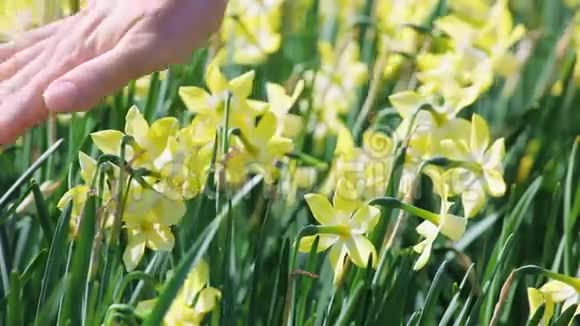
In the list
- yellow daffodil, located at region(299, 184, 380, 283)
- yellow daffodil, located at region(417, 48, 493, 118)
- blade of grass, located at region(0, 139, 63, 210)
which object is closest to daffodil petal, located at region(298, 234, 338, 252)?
yellow daffodil, located at region(299, 184, 380, 283)

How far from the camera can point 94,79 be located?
1384 millimetres

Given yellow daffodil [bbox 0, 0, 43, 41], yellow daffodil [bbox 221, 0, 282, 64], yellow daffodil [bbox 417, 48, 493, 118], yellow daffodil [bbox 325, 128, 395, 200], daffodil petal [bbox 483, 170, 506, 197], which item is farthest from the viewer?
yellow daffodil [bbox 221, 0, 282, 64]

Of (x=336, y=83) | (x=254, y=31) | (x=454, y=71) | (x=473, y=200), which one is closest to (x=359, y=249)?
(x=473, y=200)

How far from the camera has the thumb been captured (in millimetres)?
1358

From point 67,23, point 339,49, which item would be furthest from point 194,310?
point 339,49

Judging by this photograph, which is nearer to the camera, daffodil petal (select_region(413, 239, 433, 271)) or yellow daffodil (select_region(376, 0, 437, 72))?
daffodil petal (select_region(413, 239, 433, 271))

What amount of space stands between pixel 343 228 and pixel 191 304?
21 cm

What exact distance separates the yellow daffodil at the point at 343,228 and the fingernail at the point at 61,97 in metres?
0.30

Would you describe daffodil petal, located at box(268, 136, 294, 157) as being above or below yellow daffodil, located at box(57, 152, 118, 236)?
above

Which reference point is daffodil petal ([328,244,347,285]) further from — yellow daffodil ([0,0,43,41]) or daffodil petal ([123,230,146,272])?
yellow daffodil ([0,0,43,41])

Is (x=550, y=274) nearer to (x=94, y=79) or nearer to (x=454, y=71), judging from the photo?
(x=94, y=79)

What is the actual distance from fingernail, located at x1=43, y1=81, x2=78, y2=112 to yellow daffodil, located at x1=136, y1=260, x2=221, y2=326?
230 millimetres

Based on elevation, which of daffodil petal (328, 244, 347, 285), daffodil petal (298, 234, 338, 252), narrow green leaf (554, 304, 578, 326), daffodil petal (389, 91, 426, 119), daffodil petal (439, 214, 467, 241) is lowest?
narrow green leaf (554, 304, 578, 326)

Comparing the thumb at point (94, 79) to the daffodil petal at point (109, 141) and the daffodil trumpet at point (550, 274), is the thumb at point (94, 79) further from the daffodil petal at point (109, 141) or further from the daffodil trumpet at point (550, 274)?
the daffodil trumpet at point (550, 274)
